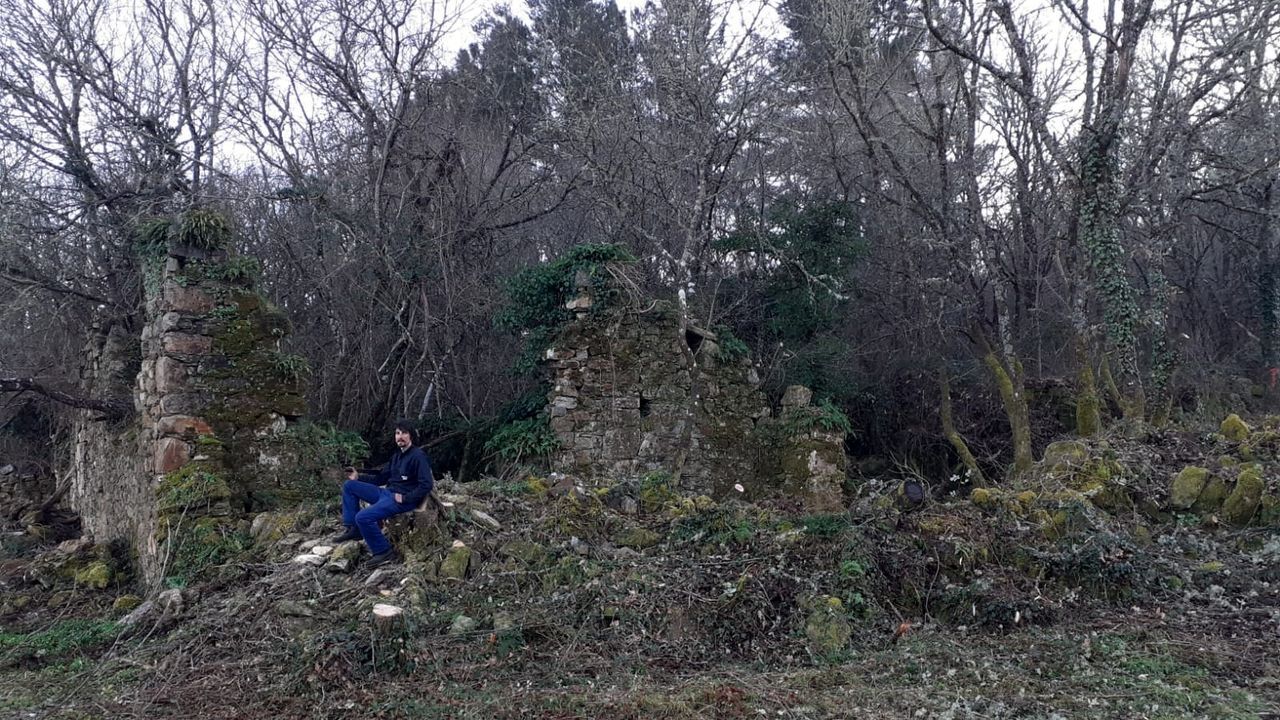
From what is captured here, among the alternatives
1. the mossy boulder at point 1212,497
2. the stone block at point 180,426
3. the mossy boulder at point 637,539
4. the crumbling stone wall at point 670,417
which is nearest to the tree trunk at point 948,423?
the crumbling stone wall at point 670,417

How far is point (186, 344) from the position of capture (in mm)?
9117

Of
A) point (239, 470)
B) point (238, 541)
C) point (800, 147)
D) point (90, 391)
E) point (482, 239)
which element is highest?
point (800, 147)

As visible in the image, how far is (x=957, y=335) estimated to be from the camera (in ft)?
57.4

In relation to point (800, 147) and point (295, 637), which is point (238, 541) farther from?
point (800, 147)

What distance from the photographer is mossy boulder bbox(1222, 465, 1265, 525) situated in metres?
7.91

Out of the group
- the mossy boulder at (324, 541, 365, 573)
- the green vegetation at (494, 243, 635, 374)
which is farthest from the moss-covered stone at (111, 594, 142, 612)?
the green vegetation at (494, 243, 635, 374)

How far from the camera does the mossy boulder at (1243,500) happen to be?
791 centimetres

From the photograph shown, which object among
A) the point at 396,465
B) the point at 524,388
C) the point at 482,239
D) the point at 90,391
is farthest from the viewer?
the point at 482,239

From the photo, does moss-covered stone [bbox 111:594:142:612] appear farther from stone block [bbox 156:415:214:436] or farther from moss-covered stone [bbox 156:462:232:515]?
stone block [bbox 156:415:214:436]

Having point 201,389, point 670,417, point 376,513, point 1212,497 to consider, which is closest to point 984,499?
point 1212,497

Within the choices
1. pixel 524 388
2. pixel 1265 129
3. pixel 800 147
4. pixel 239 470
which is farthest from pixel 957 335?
pixel 239 470

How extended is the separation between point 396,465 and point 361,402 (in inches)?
304

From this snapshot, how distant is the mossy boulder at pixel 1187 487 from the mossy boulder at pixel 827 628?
3.82 m

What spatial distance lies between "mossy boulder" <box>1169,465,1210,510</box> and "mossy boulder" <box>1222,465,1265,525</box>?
241mm
